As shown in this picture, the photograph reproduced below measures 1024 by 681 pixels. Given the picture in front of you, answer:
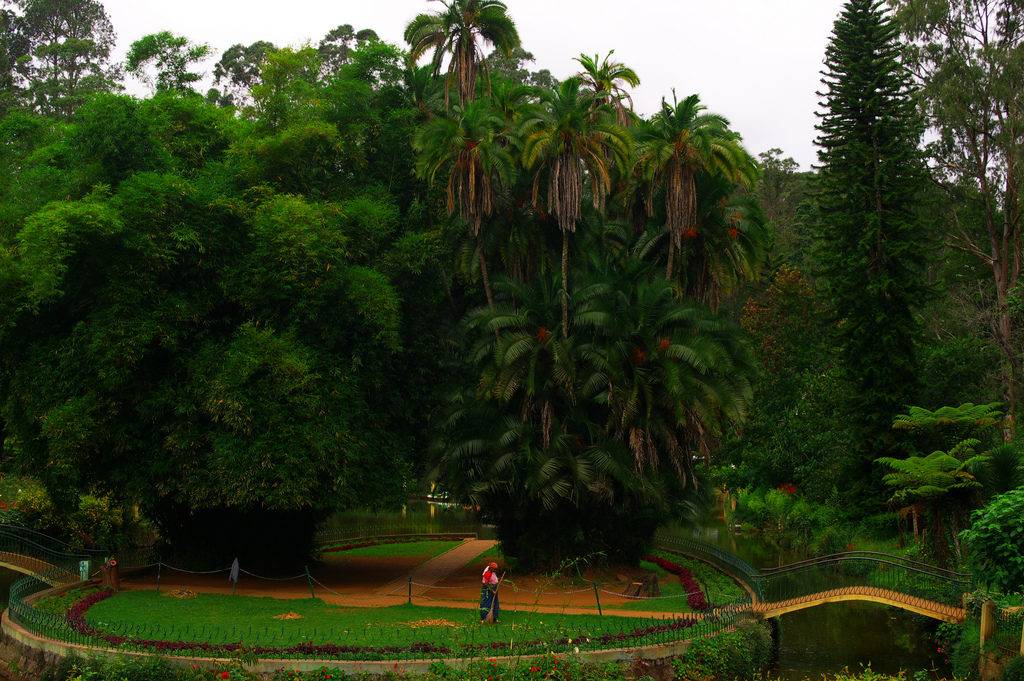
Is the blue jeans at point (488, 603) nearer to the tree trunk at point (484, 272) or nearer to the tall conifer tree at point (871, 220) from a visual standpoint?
the tree trunk at point (484, 272)

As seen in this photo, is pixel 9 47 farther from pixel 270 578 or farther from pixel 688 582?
pixel 688 582

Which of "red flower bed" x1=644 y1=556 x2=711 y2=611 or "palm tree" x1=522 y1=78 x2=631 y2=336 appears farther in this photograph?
"palm tree" x1=522 y1=78 x2=631 y2=336

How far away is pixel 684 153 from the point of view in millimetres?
29172

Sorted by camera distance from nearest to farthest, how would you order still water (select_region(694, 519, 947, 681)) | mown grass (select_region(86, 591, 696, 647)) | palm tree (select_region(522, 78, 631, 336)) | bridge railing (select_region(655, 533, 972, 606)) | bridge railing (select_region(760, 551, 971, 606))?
mown grass (select_region(86, 591, 696, 647)) < bridge railing (select_region(760, 551, 971, 606)) < bridge railing (select_region(655, 533, 972, 606)) < still water (select_region(694, 519, 947, 681)) < palm tree (select_region(522, 78, 631, 336))

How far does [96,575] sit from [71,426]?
6.35m

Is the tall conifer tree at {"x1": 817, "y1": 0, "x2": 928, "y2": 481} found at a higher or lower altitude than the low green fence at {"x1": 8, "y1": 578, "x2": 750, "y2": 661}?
higher

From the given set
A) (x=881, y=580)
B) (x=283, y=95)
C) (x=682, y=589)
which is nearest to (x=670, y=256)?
(x=682, y=589)

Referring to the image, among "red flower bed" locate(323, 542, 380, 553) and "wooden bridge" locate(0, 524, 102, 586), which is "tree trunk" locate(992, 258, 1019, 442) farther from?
"wooden bridge" locate(0, 524, 102, 586)

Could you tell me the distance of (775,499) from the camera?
46.3 meters

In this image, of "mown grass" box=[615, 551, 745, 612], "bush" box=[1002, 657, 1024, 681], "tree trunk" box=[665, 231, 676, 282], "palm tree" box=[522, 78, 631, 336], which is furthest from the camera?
"tree trunk" box=[665, 231, 676, 282]

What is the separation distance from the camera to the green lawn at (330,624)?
829 inches

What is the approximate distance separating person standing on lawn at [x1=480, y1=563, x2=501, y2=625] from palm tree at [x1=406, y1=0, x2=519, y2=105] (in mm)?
16067

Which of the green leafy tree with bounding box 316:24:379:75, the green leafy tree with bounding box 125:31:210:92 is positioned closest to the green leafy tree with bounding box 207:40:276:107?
the green leafy tree with bounding box 316:24:379:75

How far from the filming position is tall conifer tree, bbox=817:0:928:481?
Result: 36.6 metres
